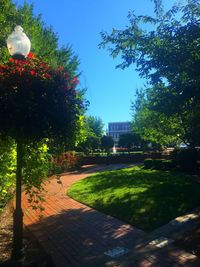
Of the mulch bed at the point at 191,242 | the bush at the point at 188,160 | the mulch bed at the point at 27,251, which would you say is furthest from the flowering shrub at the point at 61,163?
the bush at the point at 188,160

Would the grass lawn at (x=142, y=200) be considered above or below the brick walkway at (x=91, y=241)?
above

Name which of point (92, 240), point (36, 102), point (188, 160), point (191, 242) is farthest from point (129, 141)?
point (36, 102)

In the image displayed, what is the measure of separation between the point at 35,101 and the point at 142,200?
5623 millimetres

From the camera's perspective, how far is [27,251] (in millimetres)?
6125

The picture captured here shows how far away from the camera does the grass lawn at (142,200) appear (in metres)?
7.95

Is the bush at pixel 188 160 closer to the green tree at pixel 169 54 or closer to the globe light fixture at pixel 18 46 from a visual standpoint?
the green tree at pixel 169 54

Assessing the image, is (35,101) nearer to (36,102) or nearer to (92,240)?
(36,102)

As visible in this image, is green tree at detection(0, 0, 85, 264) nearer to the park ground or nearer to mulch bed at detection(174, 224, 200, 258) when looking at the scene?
the park ground

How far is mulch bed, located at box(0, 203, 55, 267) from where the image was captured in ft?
17.9

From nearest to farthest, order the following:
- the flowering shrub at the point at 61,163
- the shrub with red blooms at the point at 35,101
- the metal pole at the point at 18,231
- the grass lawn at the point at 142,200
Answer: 1. the shrub with red blooms at the point at 35,101
2. the metal pole at the point at 18,231
3. the grass lawn at the point at 142,200
4. the flowering shrub at the point at 61,163

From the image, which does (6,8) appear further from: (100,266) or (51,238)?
(100,266)

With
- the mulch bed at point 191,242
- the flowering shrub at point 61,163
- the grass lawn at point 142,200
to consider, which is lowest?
the mulch bed at point 191,242

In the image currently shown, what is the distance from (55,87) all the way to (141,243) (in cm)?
336

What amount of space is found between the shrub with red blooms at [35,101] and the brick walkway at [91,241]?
87.1 inches
